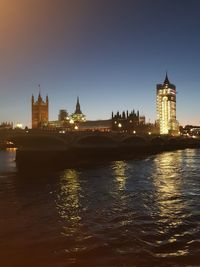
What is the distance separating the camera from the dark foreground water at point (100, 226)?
47.2 feet

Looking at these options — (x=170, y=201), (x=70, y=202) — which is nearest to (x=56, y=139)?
(x=70, y=202)

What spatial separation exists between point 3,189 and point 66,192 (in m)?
6.16

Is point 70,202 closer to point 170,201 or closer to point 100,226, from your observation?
point 170,201

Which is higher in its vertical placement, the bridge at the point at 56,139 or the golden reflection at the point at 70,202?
the bridge at the point at 56,139

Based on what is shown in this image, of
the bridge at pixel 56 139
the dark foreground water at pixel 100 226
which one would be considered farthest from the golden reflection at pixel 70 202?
the bridge at pixel 56 139

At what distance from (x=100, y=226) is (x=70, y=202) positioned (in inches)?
294

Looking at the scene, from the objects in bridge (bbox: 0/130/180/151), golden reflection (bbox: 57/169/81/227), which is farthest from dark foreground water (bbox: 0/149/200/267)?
bridge (bbox: 0/130/180/151)

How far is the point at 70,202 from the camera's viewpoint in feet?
86.3

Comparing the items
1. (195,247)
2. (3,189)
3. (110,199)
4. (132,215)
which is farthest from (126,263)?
(3,189)

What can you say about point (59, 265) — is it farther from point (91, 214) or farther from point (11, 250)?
point (91, 214)

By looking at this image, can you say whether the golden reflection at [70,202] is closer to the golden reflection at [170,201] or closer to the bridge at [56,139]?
the golden reflection at [170,201]

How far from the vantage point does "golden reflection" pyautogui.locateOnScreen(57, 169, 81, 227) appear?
21.0 metres

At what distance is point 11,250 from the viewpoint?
15.2 m

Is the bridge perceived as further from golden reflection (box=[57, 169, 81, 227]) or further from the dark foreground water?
the dark foreground water
